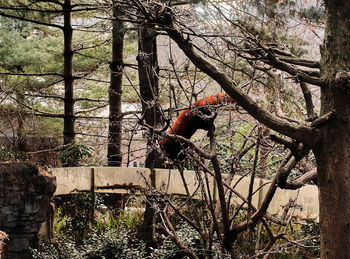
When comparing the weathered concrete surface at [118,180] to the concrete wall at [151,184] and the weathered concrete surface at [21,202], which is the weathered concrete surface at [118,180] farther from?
the weathered concrete surface at [21,202]

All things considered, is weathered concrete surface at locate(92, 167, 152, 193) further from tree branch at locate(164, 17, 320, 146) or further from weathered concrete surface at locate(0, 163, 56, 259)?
tree branch at locate(164, 17, 320, 146)

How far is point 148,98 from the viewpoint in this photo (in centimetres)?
943

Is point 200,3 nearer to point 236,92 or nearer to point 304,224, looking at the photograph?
point 304,224

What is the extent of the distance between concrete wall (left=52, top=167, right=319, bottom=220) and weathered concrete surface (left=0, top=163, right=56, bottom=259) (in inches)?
58.6

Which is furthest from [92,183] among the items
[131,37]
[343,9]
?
[343,9]

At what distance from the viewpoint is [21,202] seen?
271 inches

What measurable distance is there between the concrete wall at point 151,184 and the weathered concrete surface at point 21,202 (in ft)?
4.88

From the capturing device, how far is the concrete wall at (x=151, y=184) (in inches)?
309

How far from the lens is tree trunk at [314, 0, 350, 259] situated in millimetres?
3559

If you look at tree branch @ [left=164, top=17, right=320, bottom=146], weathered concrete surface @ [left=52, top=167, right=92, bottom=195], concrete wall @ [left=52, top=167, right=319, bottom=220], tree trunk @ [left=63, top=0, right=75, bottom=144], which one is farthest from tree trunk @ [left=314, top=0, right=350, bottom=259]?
tree trunk @ [left=63, top=0, right=75, bottom=144]

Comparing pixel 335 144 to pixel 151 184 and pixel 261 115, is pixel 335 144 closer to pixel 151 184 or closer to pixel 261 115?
pixel 261 115

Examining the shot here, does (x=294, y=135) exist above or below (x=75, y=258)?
above

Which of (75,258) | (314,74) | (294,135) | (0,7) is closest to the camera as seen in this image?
(294,135)

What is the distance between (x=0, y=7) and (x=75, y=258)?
531 centimetres
